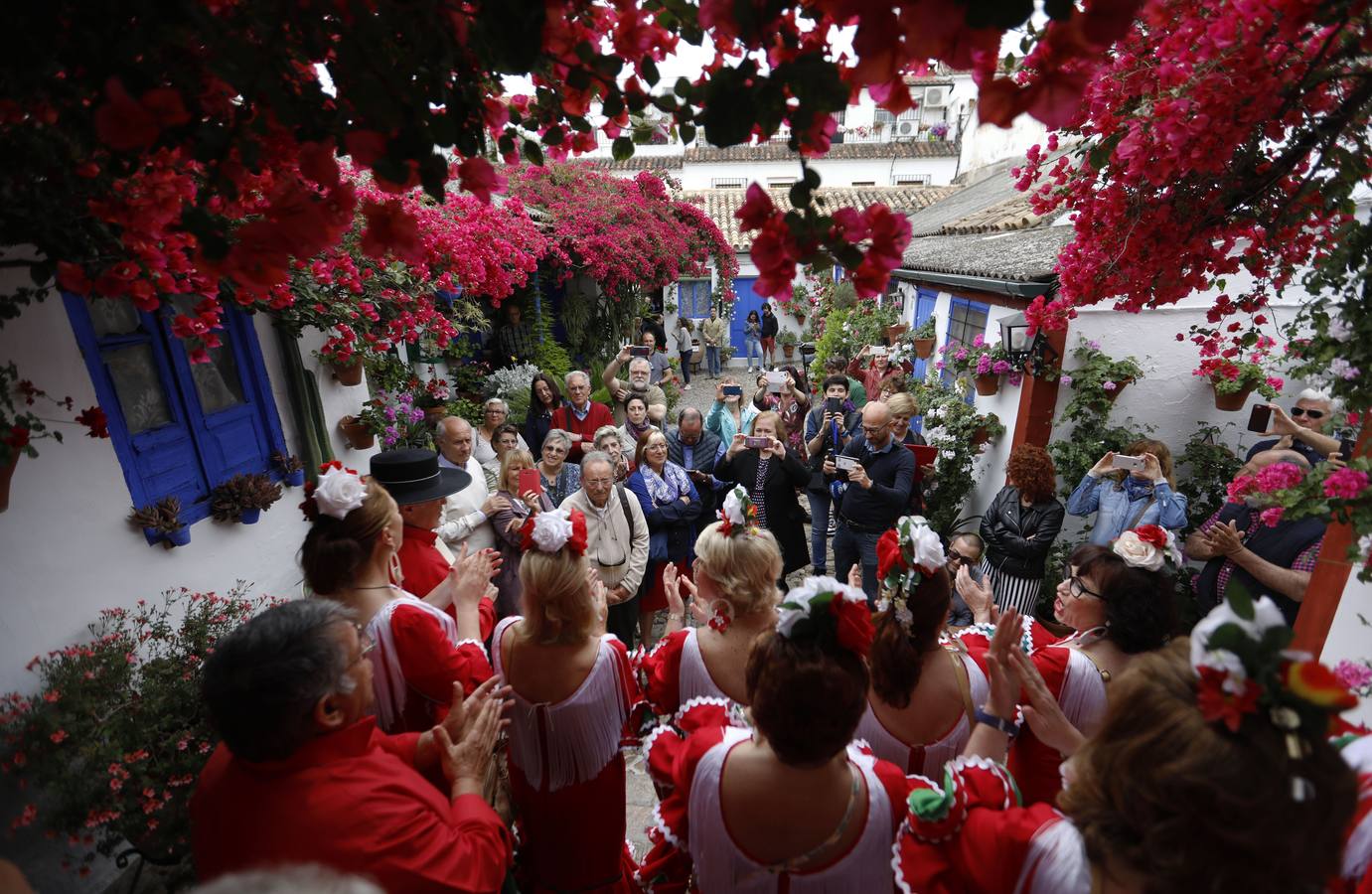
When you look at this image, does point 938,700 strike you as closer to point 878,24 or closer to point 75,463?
point 878,24

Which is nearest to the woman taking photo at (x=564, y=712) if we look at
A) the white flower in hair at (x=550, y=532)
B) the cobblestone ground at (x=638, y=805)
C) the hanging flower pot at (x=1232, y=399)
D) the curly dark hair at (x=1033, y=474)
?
the white flower in hair at (x=550, y=532)

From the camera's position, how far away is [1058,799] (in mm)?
1217

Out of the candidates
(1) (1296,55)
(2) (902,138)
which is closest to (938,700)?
(1) (1296,55)

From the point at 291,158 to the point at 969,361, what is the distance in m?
5.69

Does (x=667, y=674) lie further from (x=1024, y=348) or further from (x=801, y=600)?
(x=1024, y=348)

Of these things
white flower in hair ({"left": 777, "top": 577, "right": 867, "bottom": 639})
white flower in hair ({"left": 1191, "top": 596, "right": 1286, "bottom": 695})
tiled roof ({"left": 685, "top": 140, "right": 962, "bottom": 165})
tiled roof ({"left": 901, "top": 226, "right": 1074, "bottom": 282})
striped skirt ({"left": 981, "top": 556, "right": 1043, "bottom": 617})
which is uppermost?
tiled roof ({"left": 685, "top": 140, "right": 962, "bottom": 165})

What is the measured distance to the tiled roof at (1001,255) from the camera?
16.0 feet

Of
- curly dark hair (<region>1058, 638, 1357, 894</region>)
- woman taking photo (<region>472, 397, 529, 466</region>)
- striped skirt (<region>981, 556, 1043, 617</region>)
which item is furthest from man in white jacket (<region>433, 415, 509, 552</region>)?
striped skirt (<region>981, 556, 1043, 617</region>)

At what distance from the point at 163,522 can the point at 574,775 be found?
2.36 meters

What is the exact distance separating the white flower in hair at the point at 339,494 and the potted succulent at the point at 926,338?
304 inches

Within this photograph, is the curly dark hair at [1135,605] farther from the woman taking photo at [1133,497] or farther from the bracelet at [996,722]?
the woman taking photo at [1133,497]

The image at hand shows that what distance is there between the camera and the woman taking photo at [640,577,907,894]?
1502 millimetres

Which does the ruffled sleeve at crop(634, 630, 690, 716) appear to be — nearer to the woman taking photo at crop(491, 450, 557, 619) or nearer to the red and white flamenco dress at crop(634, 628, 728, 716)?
the red and white flamenco dress at crop(634, 628, 728, 716)

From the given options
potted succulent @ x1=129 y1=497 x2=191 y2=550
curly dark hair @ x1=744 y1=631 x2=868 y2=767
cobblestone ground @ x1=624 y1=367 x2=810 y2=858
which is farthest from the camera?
cobblestone ground @ x1=624 y1=367 x2=810 y2=858
